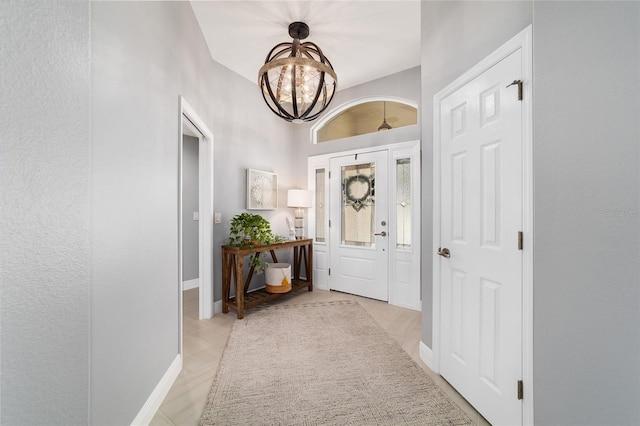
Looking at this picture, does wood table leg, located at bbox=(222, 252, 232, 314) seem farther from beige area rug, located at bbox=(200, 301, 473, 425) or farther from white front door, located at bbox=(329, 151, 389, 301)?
white front door, located at bbox=(329, 151, 389, 301)

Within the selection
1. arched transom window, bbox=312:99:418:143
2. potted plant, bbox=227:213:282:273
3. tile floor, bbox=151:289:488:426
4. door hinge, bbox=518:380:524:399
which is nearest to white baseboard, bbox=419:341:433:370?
tile floor, bbox=151:289:488:426

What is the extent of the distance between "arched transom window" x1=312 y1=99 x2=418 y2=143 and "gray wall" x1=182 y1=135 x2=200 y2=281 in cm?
189

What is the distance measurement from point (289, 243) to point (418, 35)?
8.80 ft

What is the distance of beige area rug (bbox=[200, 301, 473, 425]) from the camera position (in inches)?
59.5

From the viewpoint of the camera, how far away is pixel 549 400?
1.12 m

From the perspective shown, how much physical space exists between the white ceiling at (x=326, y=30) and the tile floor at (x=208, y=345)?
9.31 feet

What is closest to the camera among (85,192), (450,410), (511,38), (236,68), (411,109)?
(85,192)

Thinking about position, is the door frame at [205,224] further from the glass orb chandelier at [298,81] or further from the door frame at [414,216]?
the door frame at [414,216]

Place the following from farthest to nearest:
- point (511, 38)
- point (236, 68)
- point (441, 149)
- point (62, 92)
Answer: point (236, 68) → point (441, 149) → point (511, 38) → point (62, 92)

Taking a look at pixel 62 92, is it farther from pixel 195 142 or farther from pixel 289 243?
pixel 195 142

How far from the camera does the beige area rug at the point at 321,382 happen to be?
4.96 feet

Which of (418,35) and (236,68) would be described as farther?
(236,68)

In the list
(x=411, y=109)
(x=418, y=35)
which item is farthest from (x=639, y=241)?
(x=411, y=109)

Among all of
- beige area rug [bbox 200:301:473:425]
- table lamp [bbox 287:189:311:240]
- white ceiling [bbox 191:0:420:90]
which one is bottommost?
beige area rug [bbox 200:301:473:425]
